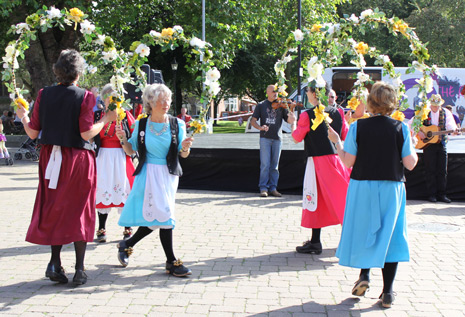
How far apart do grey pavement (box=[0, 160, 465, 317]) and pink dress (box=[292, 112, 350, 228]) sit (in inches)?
16.6

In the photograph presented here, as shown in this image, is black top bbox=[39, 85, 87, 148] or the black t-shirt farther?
the black t-shirt

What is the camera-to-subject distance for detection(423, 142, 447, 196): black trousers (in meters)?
9.55

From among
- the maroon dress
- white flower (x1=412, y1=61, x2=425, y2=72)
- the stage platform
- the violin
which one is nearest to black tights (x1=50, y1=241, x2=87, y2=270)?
the maroon dress

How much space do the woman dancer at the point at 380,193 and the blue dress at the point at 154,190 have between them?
5.62 feet

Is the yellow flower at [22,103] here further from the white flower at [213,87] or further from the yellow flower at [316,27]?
the yellow flower at [316,27]

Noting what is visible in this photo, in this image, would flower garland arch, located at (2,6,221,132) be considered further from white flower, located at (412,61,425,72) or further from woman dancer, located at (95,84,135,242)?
white flower, located at (412,61,425,72)

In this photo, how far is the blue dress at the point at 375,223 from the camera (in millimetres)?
4211

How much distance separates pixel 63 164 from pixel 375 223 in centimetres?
274

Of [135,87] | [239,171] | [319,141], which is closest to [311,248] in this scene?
[319,141]

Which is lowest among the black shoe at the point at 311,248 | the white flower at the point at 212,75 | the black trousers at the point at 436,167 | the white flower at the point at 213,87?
the black shoe at the point at 311,248

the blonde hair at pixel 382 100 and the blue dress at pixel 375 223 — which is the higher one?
the blonde hair at pixel 382 100

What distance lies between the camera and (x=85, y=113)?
4648 mm

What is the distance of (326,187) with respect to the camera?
5906 millimetres

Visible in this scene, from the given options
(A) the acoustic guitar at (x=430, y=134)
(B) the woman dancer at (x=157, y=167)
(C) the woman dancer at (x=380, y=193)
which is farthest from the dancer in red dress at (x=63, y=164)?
(A) the acoustic guitar at (x=430, y=134)
